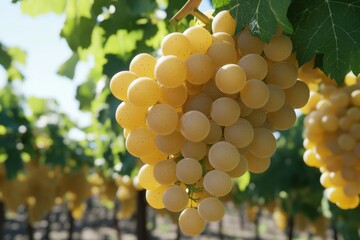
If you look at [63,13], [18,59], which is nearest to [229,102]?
[63,13]

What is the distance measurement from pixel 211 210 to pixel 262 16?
1.37 feet

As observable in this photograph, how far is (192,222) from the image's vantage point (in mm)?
887

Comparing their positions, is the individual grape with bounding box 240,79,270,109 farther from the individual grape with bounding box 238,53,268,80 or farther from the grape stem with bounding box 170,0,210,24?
the grape stem with bounding box 170,0,210,24

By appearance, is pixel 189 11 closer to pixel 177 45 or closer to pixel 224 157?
pixel 177 45

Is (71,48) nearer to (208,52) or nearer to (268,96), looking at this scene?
(208,52)

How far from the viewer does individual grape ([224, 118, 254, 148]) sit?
898mm

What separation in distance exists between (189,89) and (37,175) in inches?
226

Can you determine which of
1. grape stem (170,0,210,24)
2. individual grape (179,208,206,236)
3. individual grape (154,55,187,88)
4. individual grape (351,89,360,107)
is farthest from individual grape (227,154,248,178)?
individual grape (351,89,360,107)

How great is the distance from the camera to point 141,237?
500 cm

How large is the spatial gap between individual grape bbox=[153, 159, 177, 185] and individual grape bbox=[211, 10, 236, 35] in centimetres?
32

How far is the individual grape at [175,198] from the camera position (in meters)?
0.87

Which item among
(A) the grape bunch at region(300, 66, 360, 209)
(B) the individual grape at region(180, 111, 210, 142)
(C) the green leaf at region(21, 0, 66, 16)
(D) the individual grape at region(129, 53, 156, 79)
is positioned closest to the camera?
(B) the individual grape at region(180, 111, 210, 142)

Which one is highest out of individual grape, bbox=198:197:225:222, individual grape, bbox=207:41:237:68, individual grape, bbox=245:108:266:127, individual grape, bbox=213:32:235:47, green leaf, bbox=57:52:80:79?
individual grape, bbox=213:32:235:47

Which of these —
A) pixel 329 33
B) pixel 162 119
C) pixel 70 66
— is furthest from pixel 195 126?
pixel 70 66
